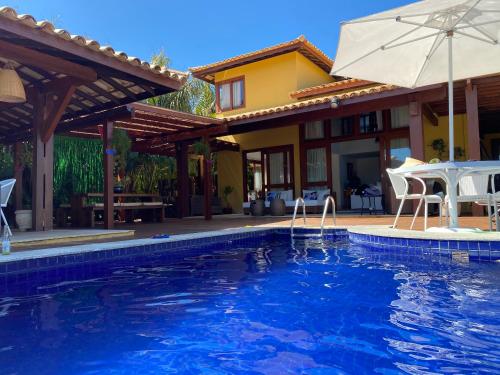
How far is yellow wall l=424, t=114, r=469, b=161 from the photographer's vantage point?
455 inches

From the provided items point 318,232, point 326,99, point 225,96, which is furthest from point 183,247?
point 225,96

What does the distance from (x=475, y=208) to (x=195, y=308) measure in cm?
776

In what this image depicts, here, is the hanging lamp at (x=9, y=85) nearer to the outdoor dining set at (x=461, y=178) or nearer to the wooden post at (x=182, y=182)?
the outdoor dining set at (x=461, y=178)

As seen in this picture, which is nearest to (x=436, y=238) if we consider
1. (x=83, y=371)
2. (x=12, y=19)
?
(x=83, y=371)

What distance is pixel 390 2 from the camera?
16188mm

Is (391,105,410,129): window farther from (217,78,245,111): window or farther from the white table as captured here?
the white table

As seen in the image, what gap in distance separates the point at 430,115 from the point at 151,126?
7884mm

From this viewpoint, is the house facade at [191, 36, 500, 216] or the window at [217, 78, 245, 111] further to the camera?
the window at [217, 78, 245, 111]

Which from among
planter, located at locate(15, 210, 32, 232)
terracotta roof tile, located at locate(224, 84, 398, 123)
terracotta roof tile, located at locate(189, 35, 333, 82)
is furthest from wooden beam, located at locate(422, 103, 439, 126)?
planter, located at locate(15, 210, 32, 232)

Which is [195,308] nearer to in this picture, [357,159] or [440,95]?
[440,95]

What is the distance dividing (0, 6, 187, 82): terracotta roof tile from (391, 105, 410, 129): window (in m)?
7.50

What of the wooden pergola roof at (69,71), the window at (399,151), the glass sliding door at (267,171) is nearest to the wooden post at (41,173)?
the wooden pergola roof at (69,71)

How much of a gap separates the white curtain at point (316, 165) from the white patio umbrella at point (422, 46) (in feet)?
20.3

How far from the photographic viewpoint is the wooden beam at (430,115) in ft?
33.2
